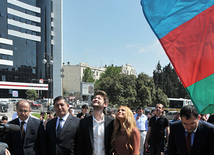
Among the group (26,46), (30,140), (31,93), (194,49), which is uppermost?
(26,46)

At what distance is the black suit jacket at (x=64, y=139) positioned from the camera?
13.4ft

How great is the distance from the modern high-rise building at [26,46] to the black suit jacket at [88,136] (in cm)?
5654

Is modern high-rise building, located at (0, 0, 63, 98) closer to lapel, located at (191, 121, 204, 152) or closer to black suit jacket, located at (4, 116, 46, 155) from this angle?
black suit jacket, located at (4, 116, 46, 155)

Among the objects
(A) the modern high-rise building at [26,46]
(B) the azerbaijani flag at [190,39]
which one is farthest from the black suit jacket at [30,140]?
(A) the modern high-rise building at [26,46]

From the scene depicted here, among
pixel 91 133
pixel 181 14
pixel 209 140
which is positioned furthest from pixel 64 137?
pixel 181 14

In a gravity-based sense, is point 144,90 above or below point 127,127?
above

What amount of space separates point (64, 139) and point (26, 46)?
67.0 m

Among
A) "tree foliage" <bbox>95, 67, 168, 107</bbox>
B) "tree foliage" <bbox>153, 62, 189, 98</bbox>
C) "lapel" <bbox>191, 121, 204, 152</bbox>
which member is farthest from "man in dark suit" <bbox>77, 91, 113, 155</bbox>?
"tree foliage" <bbox>153, 62, 189, 98</bbox>

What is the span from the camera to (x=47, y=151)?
425 centimetres

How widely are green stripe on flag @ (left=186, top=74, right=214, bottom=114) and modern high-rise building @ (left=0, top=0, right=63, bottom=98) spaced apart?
5819 centimetres

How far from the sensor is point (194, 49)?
2.83 m

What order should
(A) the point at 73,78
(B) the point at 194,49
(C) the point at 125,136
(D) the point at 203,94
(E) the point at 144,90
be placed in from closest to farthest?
(D) the point at 203,94 < (B) the point at 194,49 < (C) the point at 125,136 < (E) the point at 144,90 < (A) the point at 73,78

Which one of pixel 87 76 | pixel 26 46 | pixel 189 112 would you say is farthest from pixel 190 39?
pixel 87 76

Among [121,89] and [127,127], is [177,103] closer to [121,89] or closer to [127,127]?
[121,89]
